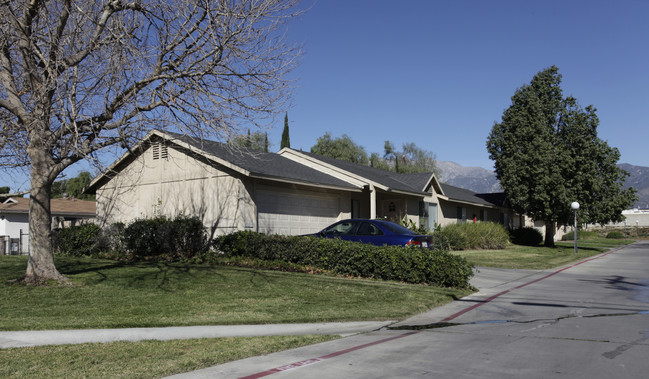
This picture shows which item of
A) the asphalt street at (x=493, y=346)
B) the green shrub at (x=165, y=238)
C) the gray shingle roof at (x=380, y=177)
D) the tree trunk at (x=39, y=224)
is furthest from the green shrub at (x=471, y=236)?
the tree trunk at (x=39, y=224)

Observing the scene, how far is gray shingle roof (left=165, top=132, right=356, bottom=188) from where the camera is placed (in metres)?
18.3

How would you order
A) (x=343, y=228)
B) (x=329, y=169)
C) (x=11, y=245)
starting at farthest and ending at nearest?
(x=329, y=169) → (x=11, y=245) → (x=343, y=228)

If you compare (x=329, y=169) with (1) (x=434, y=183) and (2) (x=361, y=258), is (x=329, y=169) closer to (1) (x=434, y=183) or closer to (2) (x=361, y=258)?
(1) (x=434, y=183)

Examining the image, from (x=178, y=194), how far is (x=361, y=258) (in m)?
9.55

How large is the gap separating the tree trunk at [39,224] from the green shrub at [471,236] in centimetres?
1686

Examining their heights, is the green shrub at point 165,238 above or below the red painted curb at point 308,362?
above

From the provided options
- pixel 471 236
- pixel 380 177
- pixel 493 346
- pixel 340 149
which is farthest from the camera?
pixel 340 149

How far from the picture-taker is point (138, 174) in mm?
21656

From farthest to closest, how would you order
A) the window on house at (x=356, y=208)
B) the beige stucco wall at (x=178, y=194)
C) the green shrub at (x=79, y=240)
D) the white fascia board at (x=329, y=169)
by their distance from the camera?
the window on house at (x=356, y=208), the white fascia board at (x=329, y=169), the green shrub at (x=79, y=240), the beige stucco wall at (x=178, y=194)

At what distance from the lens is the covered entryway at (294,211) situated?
759 inches

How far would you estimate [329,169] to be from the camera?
24797 millimetres

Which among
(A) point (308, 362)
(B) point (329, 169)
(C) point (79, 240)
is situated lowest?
(A) point (308, 362)

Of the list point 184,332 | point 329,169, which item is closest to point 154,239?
point 329,169

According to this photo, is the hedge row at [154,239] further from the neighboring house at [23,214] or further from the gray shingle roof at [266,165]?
the neighboring house at [23,214]
